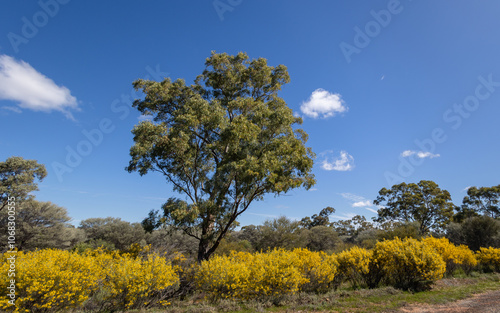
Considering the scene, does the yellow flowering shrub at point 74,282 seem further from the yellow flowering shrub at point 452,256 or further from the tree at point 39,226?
the tree at point 39,226

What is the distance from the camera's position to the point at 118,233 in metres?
32.4

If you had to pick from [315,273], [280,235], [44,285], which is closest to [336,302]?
[315,273]

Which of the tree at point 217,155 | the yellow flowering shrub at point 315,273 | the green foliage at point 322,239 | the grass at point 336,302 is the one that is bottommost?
the grass at point 336,302

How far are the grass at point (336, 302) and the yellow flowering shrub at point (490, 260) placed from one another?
7.77 m

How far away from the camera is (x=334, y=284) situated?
9.47m

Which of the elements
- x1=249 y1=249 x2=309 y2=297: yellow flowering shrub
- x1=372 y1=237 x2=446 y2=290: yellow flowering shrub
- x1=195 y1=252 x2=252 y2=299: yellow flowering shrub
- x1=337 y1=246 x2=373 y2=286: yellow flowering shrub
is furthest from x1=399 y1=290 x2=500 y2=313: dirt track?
x1=195 y1=252 x2=252 y2=299: yellow flowering shrub

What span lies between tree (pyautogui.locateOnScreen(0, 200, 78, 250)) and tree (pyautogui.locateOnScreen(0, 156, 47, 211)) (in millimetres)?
1195

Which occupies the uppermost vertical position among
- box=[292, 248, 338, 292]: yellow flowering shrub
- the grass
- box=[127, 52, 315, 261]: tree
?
box=[127, 52, 315, 261]: tree

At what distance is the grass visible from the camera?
6117 mm

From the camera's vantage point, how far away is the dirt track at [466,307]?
595cm

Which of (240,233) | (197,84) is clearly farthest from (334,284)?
(240,233)

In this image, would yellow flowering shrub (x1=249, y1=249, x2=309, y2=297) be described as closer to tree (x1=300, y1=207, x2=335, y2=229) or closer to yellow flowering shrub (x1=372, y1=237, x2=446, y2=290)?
yellow flowering shrub (x1=372, y1=237, x2=446, y2=290)

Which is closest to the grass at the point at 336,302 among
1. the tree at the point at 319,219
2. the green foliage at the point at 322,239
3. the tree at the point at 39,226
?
the tree at the point at 39,226

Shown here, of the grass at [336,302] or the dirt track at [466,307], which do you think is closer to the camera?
the dirt track at [466,307]
